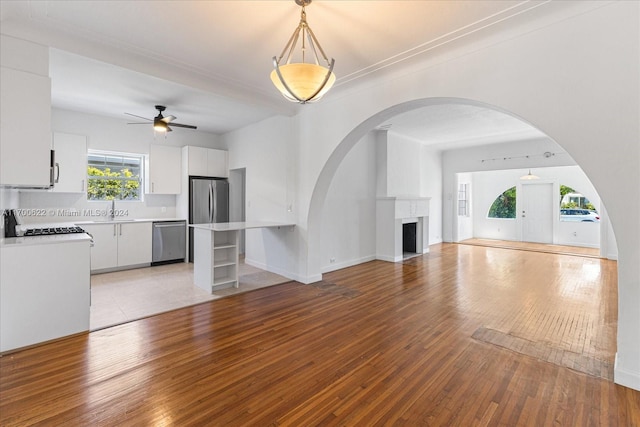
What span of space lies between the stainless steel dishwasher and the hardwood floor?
9.34ft

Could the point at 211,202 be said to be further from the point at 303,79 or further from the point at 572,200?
the point at 572,200

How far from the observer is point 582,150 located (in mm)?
2359

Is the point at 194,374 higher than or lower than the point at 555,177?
lower

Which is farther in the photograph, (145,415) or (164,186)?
(164,186)

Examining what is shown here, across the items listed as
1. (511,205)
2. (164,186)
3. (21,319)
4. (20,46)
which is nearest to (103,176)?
(164,186)

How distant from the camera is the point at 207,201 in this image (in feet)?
21.7

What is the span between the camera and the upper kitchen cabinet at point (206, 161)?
20.9 ft

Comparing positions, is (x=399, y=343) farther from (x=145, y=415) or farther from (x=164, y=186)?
(x=164, y=186)

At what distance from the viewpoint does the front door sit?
9555 millimetres

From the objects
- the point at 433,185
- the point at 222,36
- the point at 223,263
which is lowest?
the point at 223,263

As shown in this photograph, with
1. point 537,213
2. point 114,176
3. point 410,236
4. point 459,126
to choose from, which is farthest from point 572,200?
point 114,176

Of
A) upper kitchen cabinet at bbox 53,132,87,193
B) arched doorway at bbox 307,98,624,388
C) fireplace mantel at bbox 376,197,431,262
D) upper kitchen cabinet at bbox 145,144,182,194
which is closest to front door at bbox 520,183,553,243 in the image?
fireplace mantel at bbox 376,197,431,262

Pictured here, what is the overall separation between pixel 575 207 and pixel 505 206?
1911 millimetres

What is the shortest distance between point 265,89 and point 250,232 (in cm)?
300
